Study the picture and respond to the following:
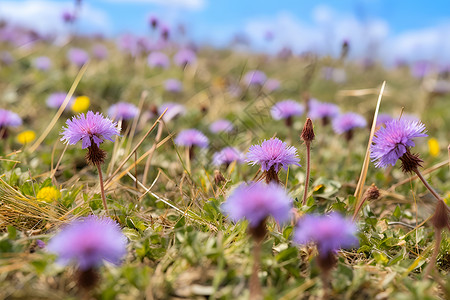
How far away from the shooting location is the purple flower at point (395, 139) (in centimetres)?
151

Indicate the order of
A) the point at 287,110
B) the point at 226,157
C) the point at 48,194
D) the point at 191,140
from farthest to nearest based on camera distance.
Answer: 1. the point at 287,110
2. the point at 191,140
3. the point at 226,157
4. the point at 48,194

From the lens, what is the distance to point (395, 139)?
154cm

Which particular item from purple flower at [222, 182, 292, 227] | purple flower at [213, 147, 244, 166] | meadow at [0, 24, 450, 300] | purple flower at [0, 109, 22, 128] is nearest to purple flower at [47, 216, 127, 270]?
meadow at [0, 24, 450, 300]

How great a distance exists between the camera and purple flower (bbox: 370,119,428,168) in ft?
4.96

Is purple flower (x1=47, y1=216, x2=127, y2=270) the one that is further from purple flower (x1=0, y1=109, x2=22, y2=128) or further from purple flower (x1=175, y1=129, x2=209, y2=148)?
purple flower (x1=0, y1=109, x2=22, y2=128)

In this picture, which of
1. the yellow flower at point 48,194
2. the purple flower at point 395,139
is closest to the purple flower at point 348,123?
the purple flower at point 395,139

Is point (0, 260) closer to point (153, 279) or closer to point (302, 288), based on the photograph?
point (153, 279)

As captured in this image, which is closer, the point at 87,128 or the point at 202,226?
the point at 87,128

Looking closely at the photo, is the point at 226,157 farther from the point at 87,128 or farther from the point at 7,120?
the point at 7,120

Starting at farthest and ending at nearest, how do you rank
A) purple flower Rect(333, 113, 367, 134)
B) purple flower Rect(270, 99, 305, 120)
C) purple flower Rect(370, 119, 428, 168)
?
purple flower Rect(270, 99, 305, 120), purple flower Rect(333, 113, 367, 134), purple flower Rect(370, 119, 428, 168)

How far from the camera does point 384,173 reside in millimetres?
2826

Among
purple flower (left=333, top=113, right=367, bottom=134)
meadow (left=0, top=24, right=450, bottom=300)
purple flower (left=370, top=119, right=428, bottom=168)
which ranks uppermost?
purple flower (left=333, top=113, right=367, bottom=134)

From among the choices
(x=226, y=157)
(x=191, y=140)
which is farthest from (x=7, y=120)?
(x=226, y=157)

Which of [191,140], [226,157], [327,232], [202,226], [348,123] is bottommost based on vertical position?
[202,226]
